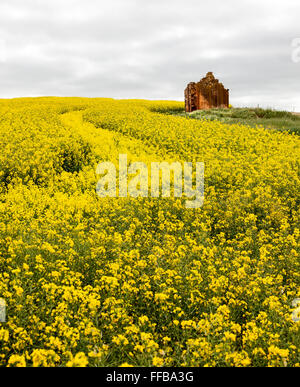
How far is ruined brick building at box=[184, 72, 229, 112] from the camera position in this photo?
1305 inches

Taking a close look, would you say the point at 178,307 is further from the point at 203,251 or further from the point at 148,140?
the point at 148,140

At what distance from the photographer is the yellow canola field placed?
3.67 meters

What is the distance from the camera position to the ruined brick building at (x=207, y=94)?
3316cm

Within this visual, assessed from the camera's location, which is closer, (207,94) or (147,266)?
(147,266)

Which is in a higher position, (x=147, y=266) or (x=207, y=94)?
(x=207, y=94)

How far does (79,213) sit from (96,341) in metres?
4.47

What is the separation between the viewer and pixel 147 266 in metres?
5.41

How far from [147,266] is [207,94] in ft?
100

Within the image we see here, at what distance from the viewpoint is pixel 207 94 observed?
33.2 meters

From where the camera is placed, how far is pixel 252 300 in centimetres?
467

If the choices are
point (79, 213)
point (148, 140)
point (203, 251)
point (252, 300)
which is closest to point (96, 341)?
point (252, 300)

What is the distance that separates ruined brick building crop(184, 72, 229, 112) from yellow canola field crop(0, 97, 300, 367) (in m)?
20.9

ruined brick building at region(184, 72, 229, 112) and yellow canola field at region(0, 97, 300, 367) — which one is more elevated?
ruined brick building at region(184, 72, 229, 112)

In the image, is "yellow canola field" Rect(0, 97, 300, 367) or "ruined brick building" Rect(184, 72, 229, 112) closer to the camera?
"yellow canola field" Rect(0, 97, 300, 367)
